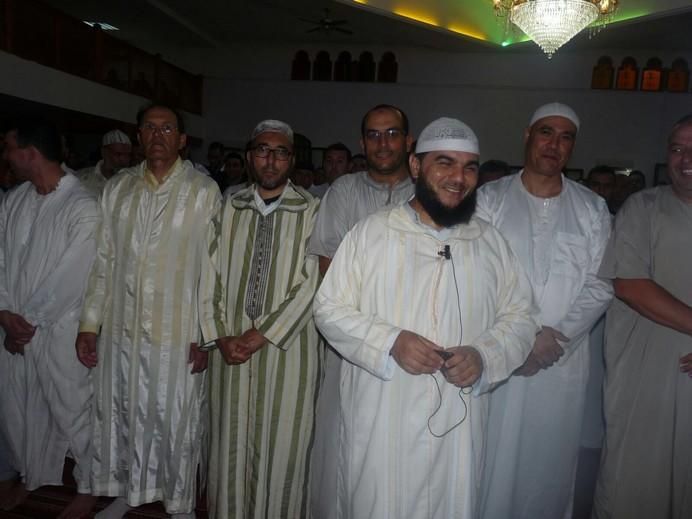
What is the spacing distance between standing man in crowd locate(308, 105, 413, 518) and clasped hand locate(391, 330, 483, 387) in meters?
0.80

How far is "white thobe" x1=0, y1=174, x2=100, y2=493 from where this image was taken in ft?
9.35

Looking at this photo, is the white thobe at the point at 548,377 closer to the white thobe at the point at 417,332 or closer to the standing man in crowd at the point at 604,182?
the white thobe at the point at 417,332

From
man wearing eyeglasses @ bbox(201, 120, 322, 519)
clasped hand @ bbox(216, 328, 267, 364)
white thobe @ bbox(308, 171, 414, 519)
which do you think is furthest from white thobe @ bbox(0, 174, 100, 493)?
white thobe @ bbox(308, 171, 414, 519)

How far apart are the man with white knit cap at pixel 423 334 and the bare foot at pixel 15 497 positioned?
1846 millimetres

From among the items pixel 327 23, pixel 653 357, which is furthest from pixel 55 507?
pixel 327 23

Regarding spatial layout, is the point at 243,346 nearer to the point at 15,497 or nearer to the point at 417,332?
the point at 417,332

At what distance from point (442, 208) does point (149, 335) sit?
4.99 ft

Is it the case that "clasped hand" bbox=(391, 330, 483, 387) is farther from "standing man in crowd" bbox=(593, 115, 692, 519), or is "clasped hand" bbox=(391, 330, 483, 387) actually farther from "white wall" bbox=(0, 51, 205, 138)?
"white wall" bbox=(0, 51, 205, 138)

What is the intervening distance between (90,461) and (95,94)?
725 centimetres

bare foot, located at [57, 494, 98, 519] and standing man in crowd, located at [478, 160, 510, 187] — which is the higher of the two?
standing man in crowd, located at [478, 160, 510, 187]

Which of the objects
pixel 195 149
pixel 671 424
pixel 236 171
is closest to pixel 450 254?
pixel 671 424

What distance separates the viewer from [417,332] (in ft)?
6.64

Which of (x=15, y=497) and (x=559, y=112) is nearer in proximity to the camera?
(x=559, y=112)

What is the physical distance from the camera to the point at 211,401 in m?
2.64
